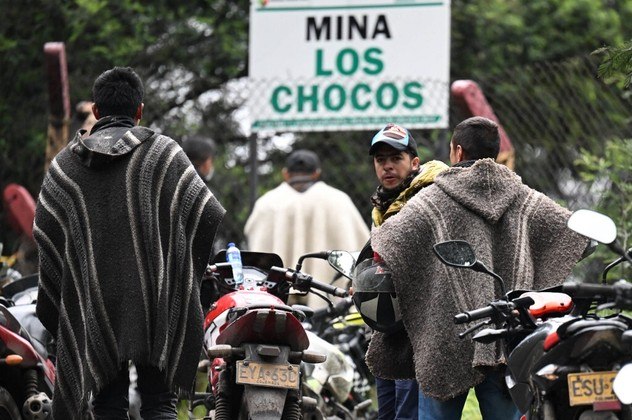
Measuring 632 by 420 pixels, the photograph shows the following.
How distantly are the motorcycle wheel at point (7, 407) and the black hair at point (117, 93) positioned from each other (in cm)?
143

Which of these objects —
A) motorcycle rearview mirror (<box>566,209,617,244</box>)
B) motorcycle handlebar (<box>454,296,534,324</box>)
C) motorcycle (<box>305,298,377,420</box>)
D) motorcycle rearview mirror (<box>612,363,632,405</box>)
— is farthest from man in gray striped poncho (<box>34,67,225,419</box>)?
motorcycle rearview mirror (<box>612,363,632,405</box>)

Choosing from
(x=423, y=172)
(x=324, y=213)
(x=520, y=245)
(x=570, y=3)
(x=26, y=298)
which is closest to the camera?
(x=520, y=245)

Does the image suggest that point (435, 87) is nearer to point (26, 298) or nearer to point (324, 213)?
point (324, 213)

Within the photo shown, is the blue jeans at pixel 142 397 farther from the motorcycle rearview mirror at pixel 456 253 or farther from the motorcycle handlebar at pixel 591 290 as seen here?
the motorcycle handlebar at pixel 591 290

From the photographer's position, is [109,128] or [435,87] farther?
[435,87]

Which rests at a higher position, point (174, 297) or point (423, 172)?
point (423, 172)

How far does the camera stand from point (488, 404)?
279 inches

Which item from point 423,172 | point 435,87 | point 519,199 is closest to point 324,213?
point 435,87

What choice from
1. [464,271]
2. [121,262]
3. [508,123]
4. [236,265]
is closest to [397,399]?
[464,271]

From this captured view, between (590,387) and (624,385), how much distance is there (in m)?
0.28

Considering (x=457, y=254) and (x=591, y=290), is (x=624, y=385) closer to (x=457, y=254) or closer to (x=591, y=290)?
(x=591, y=290)

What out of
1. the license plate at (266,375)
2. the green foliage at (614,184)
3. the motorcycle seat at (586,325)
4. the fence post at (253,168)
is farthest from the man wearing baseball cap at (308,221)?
the motorcycle seat at (586,325)

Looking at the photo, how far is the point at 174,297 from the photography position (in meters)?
7.31

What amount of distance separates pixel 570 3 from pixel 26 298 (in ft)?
36.4
